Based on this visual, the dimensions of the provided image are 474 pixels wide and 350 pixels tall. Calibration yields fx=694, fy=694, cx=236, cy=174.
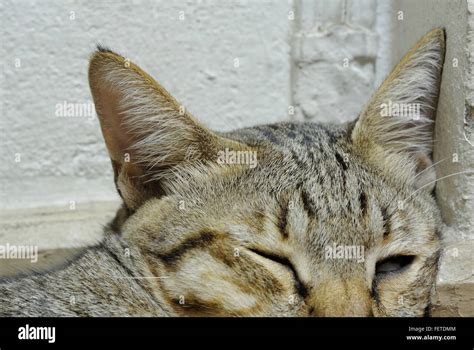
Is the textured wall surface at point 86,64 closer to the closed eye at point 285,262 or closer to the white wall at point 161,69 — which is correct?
the white wall at point 161,69

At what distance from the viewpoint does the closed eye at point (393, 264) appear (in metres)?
1.97

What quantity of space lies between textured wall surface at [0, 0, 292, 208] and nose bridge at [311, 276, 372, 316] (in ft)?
4.36

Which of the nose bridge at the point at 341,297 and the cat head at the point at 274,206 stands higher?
the cat head at the point at 274,206

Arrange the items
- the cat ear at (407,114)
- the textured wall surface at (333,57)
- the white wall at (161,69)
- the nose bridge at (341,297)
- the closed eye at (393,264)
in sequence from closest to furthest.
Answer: the nose bridge at (341,297) → the closed eye at (393,264) → the cat ear at (407,114) → the white wall at (161,69) → the textured wall surface at (333,57)

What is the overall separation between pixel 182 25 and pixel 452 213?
4.52 ft

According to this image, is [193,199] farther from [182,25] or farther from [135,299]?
[182,25]

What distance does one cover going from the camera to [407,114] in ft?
7.45

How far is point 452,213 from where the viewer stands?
2.26 meters

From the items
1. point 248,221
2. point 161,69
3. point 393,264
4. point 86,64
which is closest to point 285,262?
point 248,221

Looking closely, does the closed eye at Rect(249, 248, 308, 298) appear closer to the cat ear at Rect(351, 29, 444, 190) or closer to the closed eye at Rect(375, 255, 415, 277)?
the closed eye at Rect(375, 255, 415, 277)

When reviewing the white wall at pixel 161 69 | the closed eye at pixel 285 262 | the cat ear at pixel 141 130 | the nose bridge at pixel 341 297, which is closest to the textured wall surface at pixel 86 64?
the white wall at pixel 161 69

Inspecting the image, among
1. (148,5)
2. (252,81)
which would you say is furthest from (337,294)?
(148,5)

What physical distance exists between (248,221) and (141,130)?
437 mm

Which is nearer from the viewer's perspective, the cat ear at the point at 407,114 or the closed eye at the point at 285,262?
the closed eye at the point at 285,262
